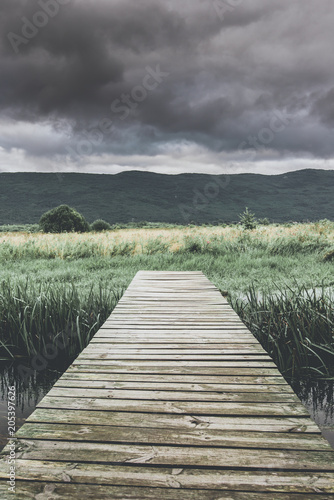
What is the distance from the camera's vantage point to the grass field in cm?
375

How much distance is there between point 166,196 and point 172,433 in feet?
410

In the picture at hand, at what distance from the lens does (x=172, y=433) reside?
1.60 meters

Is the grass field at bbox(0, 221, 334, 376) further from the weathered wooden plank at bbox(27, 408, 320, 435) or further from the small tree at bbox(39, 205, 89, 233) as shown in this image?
the small tree at bbox(39, 205, 89, 233)

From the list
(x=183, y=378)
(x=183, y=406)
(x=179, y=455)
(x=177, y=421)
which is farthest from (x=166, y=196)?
(x=179, y=455)

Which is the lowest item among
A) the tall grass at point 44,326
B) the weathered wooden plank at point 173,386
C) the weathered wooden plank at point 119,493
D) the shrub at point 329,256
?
the tall grass at point 44,326

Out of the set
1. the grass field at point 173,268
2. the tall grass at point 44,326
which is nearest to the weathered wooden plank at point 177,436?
the grass field at point 173,268

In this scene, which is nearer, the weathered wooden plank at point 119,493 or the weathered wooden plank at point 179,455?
the weathered wooden plank at point 119,493

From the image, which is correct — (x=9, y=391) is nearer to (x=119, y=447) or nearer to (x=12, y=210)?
(x=119, y=447)

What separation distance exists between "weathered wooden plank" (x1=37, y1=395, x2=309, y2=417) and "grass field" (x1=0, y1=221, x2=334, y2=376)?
1.48m

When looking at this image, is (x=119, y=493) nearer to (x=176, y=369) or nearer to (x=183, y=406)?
(x=183, y=406)

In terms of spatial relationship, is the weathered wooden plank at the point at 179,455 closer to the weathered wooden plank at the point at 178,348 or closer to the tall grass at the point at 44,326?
the weathered wooden plank at the point at 178,348

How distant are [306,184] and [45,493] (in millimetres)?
154540

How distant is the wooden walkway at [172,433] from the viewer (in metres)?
1.27

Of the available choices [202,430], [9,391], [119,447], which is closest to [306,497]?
[202,430]
